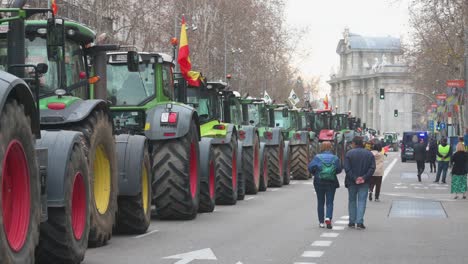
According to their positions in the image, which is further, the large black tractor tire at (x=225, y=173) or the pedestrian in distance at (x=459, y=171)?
the pedestrian in distance at (x=459, y=171)

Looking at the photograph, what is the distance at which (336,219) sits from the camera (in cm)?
2119

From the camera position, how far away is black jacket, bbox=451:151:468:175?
98.1 ft

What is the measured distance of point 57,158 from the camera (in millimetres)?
11852

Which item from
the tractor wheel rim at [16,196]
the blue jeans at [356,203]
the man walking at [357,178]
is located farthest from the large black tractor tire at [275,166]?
the tractor wheel rim at [16,196]

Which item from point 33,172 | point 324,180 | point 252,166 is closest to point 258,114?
point 252,166

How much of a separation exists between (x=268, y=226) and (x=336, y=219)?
2688mm

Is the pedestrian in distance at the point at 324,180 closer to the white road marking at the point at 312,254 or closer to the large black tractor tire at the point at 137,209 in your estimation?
the large black tractor tire at the point at 137,209

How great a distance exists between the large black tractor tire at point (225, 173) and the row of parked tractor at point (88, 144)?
0.07 feet

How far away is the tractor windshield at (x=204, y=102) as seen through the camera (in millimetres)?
24562

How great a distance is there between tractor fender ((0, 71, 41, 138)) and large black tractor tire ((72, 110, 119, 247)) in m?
2.61

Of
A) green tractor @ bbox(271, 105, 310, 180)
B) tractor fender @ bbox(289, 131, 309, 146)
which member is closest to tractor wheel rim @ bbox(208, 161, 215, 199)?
green tractor @ bbox(271, 105, 310, 180)

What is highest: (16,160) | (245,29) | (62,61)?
(245,29)

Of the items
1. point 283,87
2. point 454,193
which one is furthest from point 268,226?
point 283,87

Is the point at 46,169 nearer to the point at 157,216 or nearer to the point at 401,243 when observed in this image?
the point at 401,243
